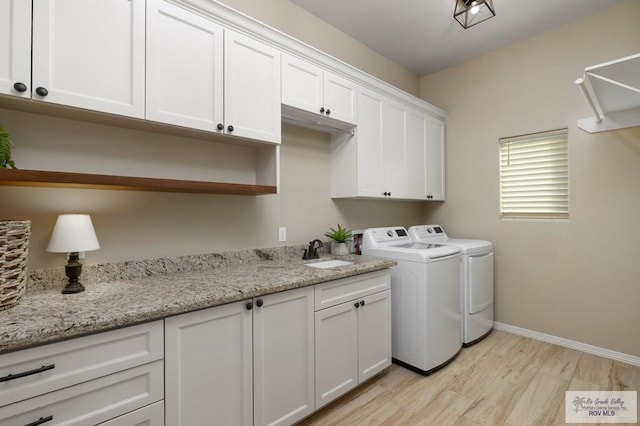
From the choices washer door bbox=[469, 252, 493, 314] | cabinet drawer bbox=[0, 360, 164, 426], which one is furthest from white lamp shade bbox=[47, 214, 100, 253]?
washer door bbox=[469, 252, 493, 314]

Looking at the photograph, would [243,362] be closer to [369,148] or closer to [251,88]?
[251,88]

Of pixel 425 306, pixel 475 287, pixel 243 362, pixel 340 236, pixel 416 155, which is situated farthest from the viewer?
pixel 416 155

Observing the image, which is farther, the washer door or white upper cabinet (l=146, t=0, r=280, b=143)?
the washer door

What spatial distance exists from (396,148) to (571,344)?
2347mm

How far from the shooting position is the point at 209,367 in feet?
4.37

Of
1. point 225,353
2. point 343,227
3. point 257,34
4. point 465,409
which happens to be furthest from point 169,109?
point 465,409

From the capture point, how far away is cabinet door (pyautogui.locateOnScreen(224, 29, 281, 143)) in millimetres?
1727

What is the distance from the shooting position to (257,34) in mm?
1842

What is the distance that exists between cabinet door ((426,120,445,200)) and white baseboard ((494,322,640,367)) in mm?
1491

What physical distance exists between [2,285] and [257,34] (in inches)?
67.4

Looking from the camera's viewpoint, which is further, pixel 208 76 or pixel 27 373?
pixel 208 76

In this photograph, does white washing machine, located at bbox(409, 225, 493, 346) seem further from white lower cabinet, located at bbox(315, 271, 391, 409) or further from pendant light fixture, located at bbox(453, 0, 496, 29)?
pendant light fixture, located at bbox(453, 0, 496, 29)

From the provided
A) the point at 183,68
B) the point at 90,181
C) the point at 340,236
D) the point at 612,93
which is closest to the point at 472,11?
the point at 612,93

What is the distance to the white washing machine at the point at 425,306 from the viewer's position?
2.25m
